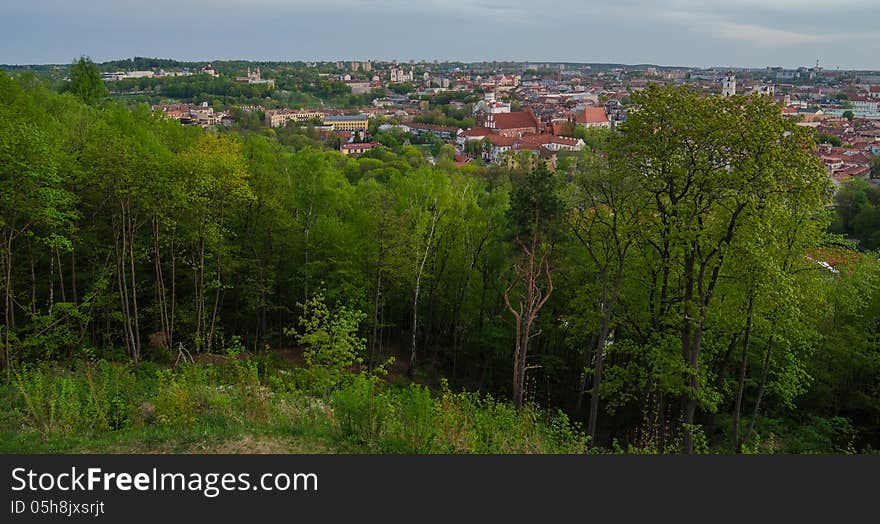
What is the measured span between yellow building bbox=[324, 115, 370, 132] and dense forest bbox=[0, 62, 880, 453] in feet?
367

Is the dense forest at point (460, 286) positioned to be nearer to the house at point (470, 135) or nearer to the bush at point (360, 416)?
the bush at point (360, 416)

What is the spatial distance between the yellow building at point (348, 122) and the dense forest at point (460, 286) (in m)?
112

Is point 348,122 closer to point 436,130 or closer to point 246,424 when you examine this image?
point 436,130

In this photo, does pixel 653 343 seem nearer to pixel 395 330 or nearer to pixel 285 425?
pixel 285 425

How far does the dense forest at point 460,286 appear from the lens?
11859 millimetres

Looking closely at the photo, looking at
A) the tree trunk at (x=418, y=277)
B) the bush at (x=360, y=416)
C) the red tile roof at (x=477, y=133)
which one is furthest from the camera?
the red tile roof at (x=477, y=133)

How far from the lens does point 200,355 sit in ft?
58.7

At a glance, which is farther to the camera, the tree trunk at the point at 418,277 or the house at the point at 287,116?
the house at the point at 287,116

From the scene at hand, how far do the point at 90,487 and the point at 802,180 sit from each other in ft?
40.9

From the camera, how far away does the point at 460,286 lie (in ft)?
73.5

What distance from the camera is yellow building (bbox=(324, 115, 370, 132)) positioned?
13538cm

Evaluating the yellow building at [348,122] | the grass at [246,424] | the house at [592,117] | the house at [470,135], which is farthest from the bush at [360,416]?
the house at [592,117]

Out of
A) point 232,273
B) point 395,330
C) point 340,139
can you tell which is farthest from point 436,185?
point 340,139

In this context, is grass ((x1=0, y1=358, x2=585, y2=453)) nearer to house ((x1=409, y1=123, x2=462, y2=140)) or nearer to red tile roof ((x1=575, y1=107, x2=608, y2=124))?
house ((x1=409, y1=123, x2=462, y2=140))
